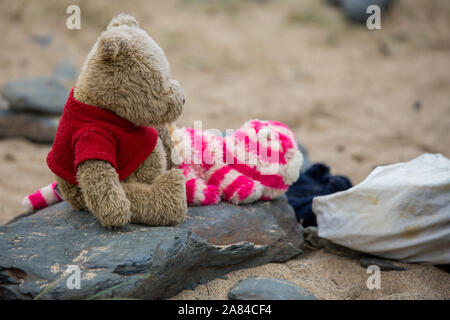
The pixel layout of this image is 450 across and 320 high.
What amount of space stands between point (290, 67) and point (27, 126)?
14.6 feet

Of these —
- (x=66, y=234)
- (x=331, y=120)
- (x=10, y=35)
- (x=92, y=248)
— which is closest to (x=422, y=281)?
(x=92, y=248)

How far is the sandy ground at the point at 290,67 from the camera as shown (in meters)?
4.95

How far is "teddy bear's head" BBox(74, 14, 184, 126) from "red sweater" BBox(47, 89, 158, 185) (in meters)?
0.06

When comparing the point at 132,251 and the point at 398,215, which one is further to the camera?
the point at 398,215

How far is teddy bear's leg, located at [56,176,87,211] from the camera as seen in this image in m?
2.33

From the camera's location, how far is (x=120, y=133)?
2.17m

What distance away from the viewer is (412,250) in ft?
8.20

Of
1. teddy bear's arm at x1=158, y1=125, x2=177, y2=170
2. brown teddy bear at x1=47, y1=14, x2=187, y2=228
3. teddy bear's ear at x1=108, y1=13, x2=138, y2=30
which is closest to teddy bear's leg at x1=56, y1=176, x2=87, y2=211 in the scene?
brown teddy bear at x1=47, y1=14, x2=187, y2=228

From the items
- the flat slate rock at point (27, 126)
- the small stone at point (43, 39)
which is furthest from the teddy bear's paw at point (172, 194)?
the small stone at point (43, 39)

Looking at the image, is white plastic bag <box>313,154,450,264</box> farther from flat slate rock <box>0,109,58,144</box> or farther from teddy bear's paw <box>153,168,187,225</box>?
flat slate rock <box>0,109,58,144</box>

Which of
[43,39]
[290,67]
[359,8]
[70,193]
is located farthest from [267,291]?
[359,8]

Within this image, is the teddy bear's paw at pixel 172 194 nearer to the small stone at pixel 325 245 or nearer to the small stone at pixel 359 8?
the small stone at pixel 325 245

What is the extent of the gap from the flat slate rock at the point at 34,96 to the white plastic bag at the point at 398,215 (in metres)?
3.58

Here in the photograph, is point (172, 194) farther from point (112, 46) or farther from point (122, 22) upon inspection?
point (122, 22)
